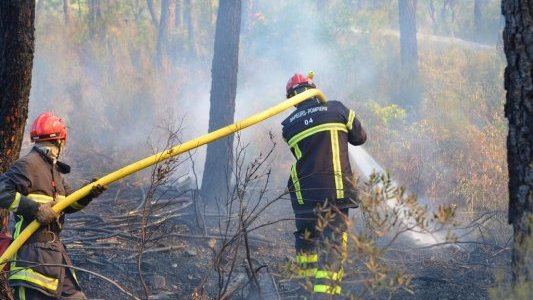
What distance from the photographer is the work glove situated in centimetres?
476

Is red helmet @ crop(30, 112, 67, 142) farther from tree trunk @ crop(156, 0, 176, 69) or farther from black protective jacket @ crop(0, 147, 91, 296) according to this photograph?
tree trunk @ crop(156, 0, 176, 69)

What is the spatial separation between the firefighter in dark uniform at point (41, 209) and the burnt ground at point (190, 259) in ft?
3.24

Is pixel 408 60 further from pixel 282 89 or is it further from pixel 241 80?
pixel 241 80

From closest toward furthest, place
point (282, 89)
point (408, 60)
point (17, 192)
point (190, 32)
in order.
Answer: point (17, 192) → point (282, 89) → point (408, 60) → point (190, 32)

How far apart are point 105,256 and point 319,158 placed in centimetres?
255

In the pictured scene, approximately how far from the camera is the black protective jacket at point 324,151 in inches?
239

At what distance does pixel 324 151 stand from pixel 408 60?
12.2 meters

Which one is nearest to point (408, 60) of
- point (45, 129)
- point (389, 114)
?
point (389, 114)

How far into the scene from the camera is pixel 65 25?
57.4ft

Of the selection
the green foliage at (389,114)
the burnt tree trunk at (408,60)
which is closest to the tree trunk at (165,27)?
the burnt tree trunk at (408,60)

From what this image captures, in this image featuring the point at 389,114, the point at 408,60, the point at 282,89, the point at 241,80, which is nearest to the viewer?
the point at 389,114

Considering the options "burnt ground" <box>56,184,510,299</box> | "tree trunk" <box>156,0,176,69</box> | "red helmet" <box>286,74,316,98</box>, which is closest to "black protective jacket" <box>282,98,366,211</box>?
"red helmet" <box>286,74,316,98</box>

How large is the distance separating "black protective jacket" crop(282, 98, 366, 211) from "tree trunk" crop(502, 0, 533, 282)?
2.65 m

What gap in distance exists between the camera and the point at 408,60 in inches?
696
